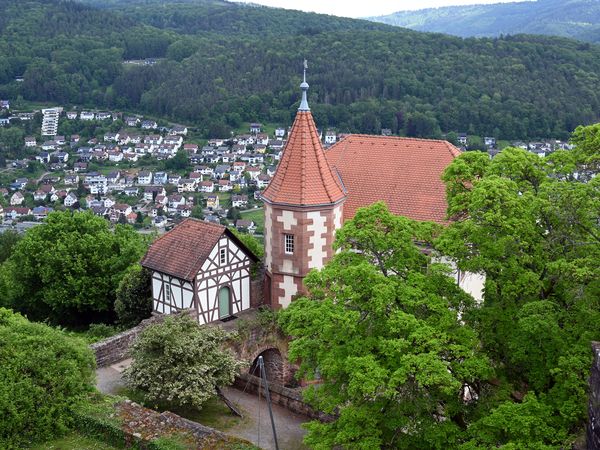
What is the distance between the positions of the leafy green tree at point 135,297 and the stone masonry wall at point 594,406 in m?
19.4

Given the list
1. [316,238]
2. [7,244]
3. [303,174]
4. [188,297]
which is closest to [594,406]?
[316,238]

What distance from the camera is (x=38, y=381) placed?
20547 millimetres

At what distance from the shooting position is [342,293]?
1912 cm

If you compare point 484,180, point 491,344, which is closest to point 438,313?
point 491,344

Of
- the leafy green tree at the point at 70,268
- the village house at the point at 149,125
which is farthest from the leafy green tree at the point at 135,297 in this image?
the village house at the point at 149,125

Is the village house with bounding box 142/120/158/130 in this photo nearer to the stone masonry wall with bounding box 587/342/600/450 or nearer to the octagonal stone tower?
the octagonal stone tower

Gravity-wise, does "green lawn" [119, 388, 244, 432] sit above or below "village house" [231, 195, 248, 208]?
above

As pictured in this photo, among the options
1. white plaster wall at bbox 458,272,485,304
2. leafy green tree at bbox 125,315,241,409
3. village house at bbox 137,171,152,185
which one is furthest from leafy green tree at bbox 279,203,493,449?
village house at bbox 137,171,152,185

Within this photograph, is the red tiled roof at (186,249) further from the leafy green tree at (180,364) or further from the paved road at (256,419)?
the paved road at (256,419)

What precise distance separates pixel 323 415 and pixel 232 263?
7.83m

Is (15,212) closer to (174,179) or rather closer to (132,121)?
(174,179)

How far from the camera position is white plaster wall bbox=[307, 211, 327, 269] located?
28.1m

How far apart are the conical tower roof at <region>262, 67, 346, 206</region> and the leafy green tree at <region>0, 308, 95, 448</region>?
32.3ft

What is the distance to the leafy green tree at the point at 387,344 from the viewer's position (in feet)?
56.6
